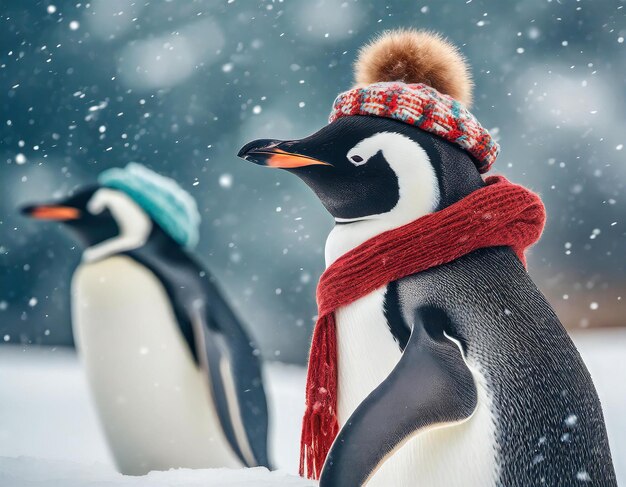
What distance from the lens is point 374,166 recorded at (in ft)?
2.59

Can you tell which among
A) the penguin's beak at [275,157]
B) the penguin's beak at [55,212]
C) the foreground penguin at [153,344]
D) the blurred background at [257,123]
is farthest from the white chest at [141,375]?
the penguin's beak at [275,157]

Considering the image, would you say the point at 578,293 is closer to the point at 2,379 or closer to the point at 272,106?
the point at 272,106

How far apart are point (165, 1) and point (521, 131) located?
3.79 ft

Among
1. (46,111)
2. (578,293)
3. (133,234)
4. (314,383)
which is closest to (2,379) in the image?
(46,111)

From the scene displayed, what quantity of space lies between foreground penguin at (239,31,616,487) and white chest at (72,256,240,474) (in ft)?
1.78

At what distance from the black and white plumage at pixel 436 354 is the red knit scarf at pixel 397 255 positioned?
13 mm

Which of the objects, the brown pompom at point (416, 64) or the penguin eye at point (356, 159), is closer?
the penguin eye at point (356, 159)

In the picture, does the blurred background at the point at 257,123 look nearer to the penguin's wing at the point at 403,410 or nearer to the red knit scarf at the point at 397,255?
the red knit scarf at the point at 397,255

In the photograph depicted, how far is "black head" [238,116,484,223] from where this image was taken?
783 mm

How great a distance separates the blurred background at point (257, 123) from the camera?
6.21 ft

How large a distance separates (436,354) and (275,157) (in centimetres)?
30

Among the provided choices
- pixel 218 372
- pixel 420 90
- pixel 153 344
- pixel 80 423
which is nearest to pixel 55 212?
pixel 153 344

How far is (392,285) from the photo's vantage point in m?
0.74

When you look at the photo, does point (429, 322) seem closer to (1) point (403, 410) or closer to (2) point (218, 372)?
(1) point (403, 410)
